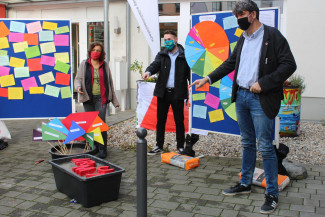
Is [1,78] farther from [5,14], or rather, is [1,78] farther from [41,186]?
[5,14]

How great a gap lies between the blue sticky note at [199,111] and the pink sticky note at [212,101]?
11 cm

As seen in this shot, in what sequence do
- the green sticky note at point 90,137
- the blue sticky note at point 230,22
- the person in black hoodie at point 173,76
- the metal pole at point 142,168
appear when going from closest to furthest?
1. the metal pole at point 142,168
2. the green sticky note at point 90,137
3. the blue sticky note at point 230,22
4. the person in black hoodie at point 173,76

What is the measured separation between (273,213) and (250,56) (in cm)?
159

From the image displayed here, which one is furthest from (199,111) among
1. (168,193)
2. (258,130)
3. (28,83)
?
(28,83)

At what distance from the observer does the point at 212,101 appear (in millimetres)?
5633

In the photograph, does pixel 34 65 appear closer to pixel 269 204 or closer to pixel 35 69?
pixel 35 69

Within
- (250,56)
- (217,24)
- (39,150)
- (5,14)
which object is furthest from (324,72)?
(5,14)

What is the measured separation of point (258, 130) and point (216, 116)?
1838 mm

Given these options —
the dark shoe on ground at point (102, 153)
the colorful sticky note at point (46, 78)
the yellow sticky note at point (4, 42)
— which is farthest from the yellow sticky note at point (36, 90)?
the dark shoe on ground at point (102, 153)

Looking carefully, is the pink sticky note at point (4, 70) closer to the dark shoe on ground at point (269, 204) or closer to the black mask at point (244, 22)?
the black mask at point (244, 22)

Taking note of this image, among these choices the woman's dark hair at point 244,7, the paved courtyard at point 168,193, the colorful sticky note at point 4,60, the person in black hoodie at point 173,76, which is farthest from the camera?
the colorful sticky note at point 4,60

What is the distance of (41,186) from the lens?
15.0 feet

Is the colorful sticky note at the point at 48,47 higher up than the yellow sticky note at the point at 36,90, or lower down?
higher up

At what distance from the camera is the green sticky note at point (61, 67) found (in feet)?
21.5
